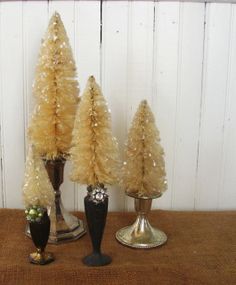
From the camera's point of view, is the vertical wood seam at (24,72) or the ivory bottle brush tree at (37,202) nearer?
the ivory bottle brush tree at (37,202)

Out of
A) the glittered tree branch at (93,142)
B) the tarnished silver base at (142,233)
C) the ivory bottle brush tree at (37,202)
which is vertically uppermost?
the glittered tree branch at (93,142)

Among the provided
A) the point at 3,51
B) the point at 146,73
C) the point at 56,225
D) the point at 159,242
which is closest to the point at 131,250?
the point at 159,242

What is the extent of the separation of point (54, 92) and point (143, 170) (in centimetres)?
27

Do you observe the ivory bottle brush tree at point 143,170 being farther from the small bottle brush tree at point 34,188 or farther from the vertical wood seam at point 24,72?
the vertical wood seam at point 24,72

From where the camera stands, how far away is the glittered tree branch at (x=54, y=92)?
3.22 feet

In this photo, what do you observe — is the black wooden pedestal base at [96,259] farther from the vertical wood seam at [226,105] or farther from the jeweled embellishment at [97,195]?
the vertical wood seam at [226,105]

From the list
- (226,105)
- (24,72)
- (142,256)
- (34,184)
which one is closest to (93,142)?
(34,184)

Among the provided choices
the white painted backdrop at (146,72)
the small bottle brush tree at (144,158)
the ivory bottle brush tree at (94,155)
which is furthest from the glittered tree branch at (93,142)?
the white painted backdrop at (146,72)

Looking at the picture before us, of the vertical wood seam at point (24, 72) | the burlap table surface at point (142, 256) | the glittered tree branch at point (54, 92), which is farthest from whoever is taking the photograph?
the vertical wood seam at point (24, 72)

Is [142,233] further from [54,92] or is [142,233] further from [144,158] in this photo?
[54,92]

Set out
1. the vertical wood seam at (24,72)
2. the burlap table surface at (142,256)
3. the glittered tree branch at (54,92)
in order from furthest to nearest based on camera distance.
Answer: the vertical wood seam at (24,72) → the glittered tree branch at (54,92) → the burlap table surface at (142,256)

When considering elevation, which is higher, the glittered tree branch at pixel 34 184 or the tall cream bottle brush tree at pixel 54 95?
the tall cream bottle brush tree at pixel 54 95

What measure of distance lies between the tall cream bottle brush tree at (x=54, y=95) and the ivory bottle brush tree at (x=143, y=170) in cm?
15

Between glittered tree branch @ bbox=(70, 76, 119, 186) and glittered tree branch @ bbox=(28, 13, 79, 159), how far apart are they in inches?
3.6
